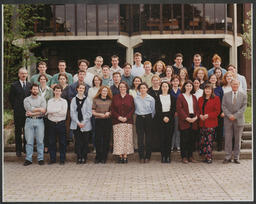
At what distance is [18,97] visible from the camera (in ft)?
28.0

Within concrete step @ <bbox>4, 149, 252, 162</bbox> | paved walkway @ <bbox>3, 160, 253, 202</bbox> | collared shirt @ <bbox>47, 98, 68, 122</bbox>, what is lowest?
paved walkway @ <bbox>3, 160, 253, 202</bbox>

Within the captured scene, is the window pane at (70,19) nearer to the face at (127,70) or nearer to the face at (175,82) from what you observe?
the face at (127,70)

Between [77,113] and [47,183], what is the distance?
2123mm

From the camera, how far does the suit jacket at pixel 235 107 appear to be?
8.25 meters

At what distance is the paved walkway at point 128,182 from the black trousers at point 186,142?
33 cm

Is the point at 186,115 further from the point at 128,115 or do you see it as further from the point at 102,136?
the point at 102,136

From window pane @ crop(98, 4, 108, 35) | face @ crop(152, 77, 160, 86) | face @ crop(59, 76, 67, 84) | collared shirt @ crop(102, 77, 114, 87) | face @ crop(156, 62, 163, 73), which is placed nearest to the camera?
face @ crop(152, 77, 160, 86)

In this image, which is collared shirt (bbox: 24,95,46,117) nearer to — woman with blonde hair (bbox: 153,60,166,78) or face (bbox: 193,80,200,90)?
woman with blonde hair (bbox: 153,60,166,78)

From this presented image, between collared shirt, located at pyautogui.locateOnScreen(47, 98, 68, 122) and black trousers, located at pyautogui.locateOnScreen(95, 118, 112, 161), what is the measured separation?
0.85 metres

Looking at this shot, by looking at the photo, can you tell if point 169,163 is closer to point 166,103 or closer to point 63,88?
point 166,103

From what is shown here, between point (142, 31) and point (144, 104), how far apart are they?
13430 millimetres

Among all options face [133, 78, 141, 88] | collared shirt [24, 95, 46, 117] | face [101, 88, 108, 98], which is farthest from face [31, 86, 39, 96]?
face [133, 78, 141, 88]

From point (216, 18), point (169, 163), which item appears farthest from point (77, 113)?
point (216, 18)

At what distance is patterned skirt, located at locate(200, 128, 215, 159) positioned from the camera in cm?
825
